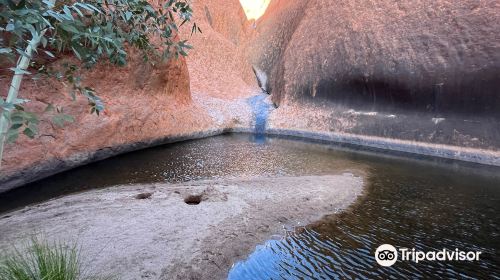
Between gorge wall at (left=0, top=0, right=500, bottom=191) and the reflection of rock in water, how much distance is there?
46 cm

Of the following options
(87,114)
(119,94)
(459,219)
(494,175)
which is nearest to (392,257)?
(459,219)

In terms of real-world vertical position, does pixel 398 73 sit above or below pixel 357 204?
above

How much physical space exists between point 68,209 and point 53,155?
14.2ft

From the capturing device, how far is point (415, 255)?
237 inches

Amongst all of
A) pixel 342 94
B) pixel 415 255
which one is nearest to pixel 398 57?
pixel 342 94

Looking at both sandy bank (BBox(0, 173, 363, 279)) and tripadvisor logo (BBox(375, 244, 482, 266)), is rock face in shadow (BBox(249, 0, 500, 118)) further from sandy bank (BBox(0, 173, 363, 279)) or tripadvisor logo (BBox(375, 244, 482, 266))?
tripadvisor logo (BBox(375, 244, 482, 266))

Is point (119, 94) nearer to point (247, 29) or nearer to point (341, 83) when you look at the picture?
point (341, 83)

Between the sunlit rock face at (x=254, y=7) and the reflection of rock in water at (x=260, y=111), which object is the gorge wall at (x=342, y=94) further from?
the sunlit rock face at (x=254, y=7)

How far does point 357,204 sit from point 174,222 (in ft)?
16.2

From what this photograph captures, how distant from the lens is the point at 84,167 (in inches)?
447

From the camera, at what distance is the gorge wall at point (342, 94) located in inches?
458

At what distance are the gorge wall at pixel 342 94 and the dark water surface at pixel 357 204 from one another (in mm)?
1284

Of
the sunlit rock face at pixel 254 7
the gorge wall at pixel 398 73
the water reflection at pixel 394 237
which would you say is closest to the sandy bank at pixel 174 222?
the water reflection at pixel 394 237

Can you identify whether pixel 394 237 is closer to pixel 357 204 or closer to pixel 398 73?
pixel 357 204
